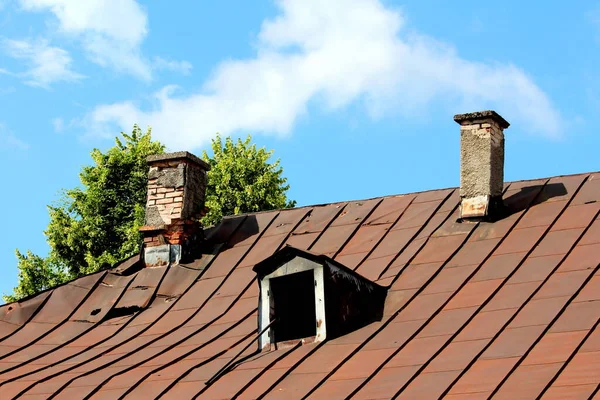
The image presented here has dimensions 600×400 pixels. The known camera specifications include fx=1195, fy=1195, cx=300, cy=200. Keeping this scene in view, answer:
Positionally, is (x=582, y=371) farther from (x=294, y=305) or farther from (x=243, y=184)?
(x=243, y=184)

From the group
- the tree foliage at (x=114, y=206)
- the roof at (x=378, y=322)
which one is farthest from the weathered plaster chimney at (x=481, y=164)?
the tree foliage at (x=114, y=206)

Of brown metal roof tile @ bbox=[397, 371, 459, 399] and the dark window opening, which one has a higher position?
the dark window opening

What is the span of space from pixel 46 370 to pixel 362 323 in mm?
3855

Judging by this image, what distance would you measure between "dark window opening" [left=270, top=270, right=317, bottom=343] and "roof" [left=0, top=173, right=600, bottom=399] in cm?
44

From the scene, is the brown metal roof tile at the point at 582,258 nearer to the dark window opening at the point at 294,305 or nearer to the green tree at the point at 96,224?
the dark window opening at the point at 294,305

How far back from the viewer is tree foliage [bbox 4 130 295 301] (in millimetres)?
29312

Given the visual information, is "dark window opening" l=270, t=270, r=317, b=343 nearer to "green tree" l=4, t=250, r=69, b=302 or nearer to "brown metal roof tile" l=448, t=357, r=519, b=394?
"brown metal roof tile" l=448, t=357, r=519, b=394

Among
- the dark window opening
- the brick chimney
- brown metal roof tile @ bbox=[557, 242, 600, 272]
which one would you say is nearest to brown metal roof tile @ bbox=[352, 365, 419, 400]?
the dark window opening

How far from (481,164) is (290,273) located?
112 inches

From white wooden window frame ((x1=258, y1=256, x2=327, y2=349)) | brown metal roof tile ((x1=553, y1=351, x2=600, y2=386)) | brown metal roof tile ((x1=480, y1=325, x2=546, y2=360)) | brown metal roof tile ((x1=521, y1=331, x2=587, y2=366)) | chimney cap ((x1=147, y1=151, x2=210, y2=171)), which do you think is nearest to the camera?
brown metal roof tile ((x1=553, y1=351, x2=600, y2=386))

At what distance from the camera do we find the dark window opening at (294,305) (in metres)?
13.3

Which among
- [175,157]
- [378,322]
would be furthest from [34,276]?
[378,322]

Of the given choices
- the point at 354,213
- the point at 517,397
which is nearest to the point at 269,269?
the point at 354,213

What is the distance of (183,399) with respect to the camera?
40.2ft
